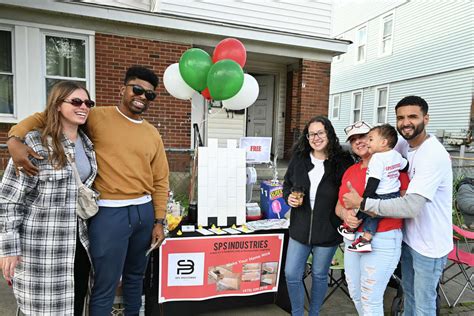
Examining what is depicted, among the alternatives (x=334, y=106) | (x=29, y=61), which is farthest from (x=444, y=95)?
(x=29, y=61)

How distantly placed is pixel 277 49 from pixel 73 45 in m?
3.97

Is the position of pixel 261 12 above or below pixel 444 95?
above

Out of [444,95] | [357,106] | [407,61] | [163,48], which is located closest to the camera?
[163,48]

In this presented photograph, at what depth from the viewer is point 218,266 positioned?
2.49 metres

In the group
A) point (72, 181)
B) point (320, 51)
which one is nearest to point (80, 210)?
point (72, 181)

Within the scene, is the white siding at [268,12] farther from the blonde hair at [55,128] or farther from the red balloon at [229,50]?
the blonde hair at [55,128]

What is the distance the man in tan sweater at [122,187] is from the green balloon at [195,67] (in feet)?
3.09

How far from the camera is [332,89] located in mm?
15141

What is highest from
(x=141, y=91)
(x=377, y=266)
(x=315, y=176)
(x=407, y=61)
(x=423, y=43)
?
(x=423, y=43)

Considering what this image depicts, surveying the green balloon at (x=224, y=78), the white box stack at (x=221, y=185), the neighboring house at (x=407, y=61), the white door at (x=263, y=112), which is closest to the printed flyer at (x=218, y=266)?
the white box stack at (x=221, y=185)

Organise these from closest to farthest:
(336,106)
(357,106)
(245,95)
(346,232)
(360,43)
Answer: (346,232)
(245,95)
(360,43)
(357,106)
(336,106)

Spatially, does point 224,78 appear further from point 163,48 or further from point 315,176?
point 163,48

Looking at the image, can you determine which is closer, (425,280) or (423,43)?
(425,280)

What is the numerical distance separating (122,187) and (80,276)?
579 millimetres
